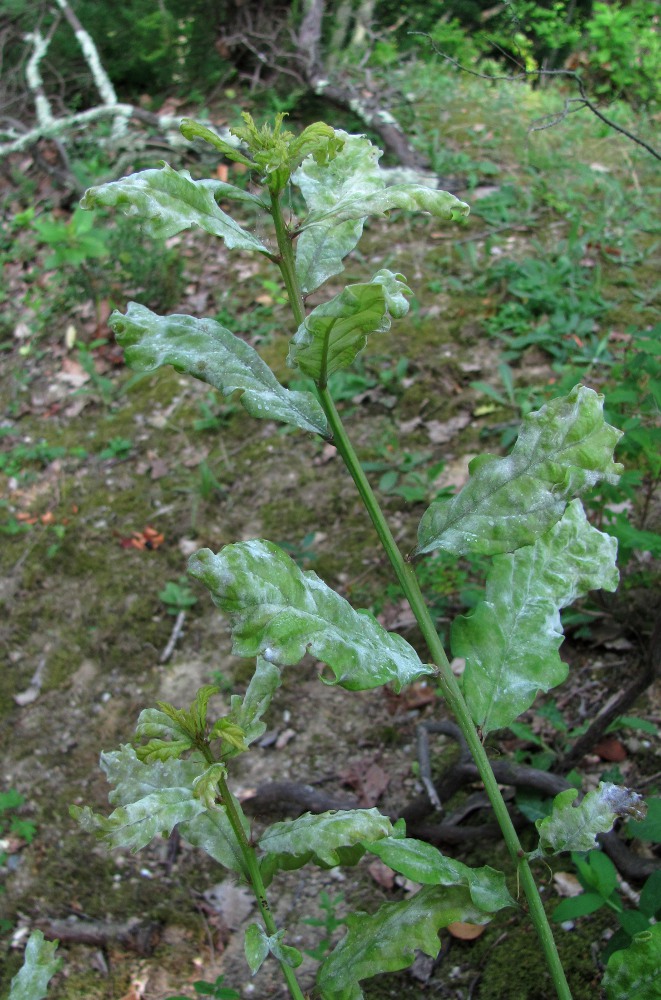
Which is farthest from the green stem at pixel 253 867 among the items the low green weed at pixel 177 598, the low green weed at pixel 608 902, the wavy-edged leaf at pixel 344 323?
the low green weed at pixel 177 598

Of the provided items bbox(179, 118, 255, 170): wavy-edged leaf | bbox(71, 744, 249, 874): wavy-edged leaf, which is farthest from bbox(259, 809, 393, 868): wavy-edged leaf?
bbox(179, 118, 255, 170): wavy-edged leaf

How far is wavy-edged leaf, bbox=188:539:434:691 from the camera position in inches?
39.9

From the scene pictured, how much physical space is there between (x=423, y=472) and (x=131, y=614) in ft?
4.42

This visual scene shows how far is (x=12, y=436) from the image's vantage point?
444cm

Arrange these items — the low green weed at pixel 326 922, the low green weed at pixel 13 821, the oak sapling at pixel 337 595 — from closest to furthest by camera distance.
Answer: the oak sapling at pixel 337 595 → the low green weed at pixel 326 922 → the low green weed at pixel 13 821

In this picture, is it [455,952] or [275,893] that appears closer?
[455,952]

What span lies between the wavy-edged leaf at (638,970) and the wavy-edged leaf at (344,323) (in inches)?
38.4

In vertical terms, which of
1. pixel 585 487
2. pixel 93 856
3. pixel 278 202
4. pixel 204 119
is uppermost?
pixel 278 202

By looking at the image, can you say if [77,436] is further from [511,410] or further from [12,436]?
[511,410]

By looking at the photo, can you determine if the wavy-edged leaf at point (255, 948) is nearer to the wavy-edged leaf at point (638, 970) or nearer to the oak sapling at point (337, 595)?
the oak sapling at point (337, 595)

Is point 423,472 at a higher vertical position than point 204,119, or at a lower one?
lower

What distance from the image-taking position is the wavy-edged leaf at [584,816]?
3.90 ft

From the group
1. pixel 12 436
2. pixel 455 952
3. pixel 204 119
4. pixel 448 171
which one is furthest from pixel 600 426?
pixel 204 119

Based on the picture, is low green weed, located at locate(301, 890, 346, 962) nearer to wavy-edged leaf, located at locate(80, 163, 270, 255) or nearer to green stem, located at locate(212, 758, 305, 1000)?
green stem, located at locate(212, 758, 305, 1000)
